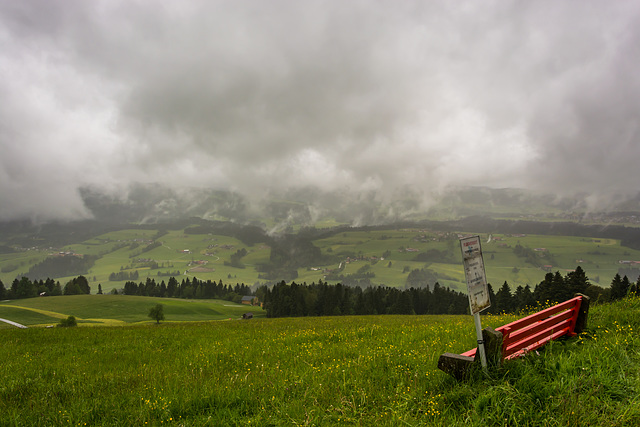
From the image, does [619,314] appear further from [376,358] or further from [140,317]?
[140,317]

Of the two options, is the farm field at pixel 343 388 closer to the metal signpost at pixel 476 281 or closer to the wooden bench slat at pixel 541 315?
the wooden bench slat at pixel 541 315

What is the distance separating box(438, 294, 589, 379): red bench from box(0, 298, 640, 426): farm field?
0.24m

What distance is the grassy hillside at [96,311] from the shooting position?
84812 millimetres

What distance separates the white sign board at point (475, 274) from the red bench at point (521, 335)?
714 mm

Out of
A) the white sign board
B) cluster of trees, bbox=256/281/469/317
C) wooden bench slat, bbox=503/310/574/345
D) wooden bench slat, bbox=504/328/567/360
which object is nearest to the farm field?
wooden bench slat, bbox=504/328/567/360

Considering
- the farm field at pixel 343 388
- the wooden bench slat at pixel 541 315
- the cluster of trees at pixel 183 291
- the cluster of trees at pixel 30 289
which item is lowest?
the cluster of trees at pixel 183 291

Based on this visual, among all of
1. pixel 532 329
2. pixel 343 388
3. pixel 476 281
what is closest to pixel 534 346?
pixel 532 329

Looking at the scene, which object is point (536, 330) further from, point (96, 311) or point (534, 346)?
point (96, 311)

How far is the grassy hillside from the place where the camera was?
A: 278 ft

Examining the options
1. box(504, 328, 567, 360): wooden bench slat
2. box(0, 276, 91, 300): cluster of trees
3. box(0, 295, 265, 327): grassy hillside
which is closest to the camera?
box(504, 328, 567, 360): wooden bench slat

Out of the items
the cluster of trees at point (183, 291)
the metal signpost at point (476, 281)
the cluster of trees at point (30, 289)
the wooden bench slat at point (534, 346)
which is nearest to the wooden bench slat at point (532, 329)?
the wooden bench slat at point (534, 346)

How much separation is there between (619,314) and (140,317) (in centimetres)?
12087

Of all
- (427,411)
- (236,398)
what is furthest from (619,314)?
(236,398)

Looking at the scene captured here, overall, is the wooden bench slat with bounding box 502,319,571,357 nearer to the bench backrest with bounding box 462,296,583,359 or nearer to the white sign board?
the bench backrest with bounding box 462,296,583,359
